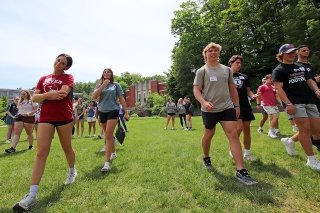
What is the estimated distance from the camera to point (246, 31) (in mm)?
41938

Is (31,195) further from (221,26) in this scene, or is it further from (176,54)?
(176,54)

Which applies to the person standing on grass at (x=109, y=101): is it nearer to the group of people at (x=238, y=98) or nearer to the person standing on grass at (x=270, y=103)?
the group of people at (x=238, y=98)

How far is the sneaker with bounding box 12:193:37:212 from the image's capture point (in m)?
4.28

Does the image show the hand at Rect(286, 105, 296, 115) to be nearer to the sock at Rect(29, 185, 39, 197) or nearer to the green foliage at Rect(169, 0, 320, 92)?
the sock at Rect(29, 185, 39, 197)

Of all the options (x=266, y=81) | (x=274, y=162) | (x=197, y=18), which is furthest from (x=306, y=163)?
(x=197, y=18)

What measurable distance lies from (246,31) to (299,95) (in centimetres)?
3803

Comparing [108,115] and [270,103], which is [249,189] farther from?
[270,103]

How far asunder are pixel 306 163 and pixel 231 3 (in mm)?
40083

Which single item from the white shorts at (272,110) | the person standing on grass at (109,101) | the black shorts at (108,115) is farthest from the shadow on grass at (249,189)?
the white shorts at (272,110)

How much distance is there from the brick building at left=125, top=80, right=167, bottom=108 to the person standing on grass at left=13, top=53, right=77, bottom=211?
80094mm

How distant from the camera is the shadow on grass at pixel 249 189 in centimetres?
427

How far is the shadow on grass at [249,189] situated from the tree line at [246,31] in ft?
84.8

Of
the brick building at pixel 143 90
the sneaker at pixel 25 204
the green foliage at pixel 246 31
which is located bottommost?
the sneaker at pixel 25 204

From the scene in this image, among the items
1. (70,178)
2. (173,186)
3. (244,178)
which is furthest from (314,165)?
(70,178)
